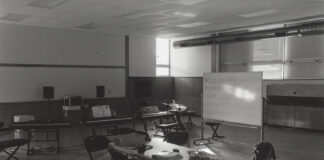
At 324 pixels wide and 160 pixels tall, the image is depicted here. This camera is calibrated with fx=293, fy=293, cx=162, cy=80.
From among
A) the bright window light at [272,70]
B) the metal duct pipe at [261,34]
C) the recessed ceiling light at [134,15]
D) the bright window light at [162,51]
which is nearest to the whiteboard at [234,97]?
the recessed ceiling light at [134,15]

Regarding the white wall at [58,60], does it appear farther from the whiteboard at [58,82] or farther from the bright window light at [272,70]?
the bright window light at [272,70]

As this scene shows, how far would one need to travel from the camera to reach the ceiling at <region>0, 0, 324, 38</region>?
6234 millimetres

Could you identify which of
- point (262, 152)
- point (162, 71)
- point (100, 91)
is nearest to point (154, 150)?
point (262, 152)

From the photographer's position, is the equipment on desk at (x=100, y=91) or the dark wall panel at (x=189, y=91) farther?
the dark wall panel at (x=189, y=91)

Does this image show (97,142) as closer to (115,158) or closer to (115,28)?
(115,158)

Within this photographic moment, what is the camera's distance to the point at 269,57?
9.59 meters

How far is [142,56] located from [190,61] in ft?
6.53

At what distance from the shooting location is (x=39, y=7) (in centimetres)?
660

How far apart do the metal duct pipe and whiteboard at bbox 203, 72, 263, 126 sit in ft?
9.08

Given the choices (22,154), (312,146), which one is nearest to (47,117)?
(22,154)

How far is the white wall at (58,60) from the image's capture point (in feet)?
27.6

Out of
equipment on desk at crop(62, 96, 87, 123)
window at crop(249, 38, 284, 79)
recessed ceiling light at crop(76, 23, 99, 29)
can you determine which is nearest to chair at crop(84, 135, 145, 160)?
equipment on desk at crop(62, 96, 87, 123)

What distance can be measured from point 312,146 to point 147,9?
4.88 m

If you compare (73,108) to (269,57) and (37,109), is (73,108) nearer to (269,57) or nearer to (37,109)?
(37,109)
